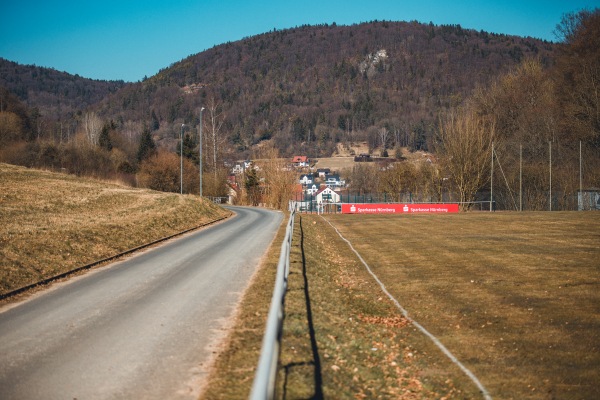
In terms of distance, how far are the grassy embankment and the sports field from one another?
34 mm

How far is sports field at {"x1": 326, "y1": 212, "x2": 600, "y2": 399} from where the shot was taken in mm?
8234

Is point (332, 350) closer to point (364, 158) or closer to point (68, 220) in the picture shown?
point (68, 220)

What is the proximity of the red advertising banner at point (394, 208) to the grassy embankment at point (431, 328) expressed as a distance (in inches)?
1501

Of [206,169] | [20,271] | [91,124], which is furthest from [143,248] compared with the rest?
[91,124]

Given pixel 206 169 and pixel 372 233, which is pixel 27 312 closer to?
pixel 372 233

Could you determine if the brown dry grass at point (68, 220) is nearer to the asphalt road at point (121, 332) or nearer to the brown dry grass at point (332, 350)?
the asphalt road at point (121, 332)

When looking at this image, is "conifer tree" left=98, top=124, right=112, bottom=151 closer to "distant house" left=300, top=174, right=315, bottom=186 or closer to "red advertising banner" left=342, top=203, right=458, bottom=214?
"red advertising banner" left=342, top=203, right=458, bottom=214

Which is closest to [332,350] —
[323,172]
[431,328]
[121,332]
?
[431,328]

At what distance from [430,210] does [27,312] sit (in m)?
53.5

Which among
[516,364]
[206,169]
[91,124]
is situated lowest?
[516,364]

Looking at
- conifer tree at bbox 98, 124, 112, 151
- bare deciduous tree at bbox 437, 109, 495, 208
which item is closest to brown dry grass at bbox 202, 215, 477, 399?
bare deciduous tree at bbox 437, 109, 495, 208

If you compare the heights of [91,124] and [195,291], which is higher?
[91,124]

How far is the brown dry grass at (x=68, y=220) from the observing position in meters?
16.5

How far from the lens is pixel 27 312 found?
36.2 feet
